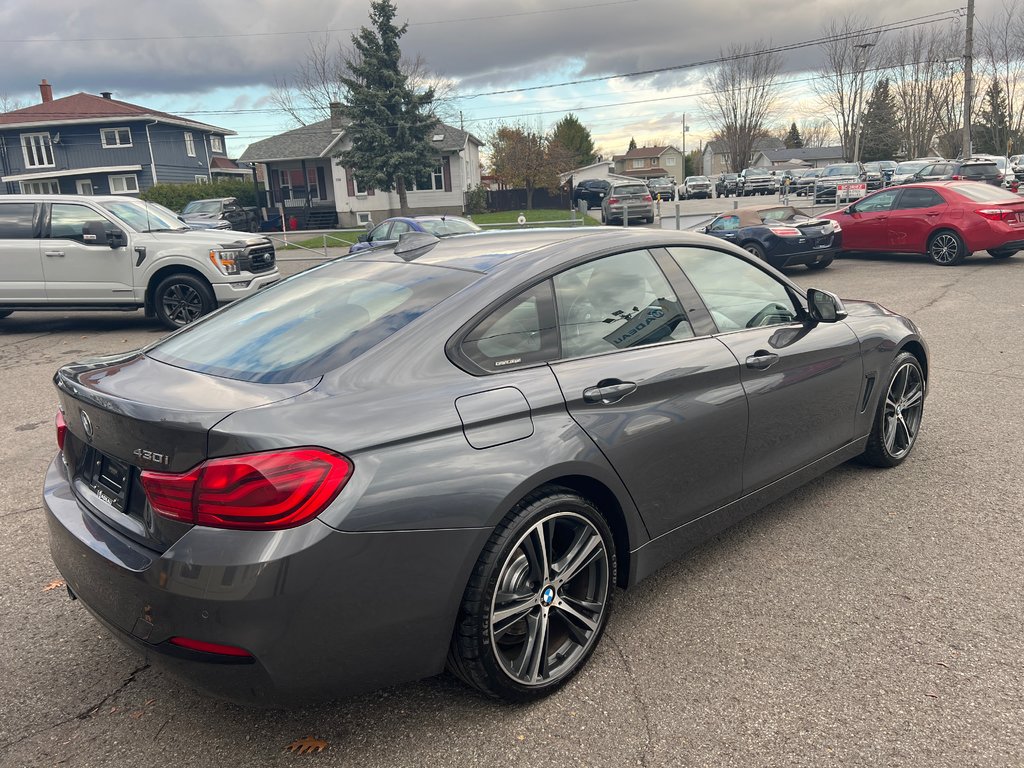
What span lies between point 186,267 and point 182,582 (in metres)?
9.03

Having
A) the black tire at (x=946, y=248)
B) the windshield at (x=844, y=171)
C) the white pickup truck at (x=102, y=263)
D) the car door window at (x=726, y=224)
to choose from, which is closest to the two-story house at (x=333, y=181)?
the windshield at (x=844, y=171)

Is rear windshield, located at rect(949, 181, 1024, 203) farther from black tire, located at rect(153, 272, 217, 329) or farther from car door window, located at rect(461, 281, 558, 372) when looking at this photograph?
car door window, located at rect(461, 281, 558, 372)

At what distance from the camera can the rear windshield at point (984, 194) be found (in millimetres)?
13273

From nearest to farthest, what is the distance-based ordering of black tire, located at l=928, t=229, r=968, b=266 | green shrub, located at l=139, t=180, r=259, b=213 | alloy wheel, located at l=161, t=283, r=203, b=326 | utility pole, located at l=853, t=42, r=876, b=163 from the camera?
alloy wheel, located at l=161, t=283, r=203, b=326, black tire, located at l=928, t=229, r=968, b=266, green shrub, located at l=139, t=180, r=259, b=213, utility pole, located at l=853, t=42, r=876, b=163

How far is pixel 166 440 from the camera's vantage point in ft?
7.21

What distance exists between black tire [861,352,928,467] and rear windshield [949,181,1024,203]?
1064 cm

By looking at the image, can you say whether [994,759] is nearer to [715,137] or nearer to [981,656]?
[981,656]

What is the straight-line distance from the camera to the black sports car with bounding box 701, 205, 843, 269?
1388cm

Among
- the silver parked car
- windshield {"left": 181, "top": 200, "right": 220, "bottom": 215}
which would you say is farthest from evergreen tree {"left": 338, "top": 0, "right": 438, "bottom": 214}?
the silver parked car

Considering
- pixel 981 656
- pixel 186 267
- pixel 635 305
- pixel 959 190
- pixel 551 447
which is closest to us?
pixel 551 447

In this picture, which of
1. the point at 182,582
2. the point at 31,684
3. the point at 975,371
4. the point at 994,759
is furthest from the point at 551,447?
the point at 975,371

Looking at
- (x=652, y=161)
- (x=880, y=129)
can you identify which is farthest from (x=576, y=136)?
(x=652, y=161)

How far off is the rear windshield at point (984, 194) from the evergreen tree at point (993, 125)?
5829 centimetres

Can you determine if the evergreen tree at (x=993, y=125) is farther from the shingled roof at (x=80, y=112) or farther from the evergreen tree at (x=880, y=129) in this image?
the shingled roof at (x=80, y=112)
